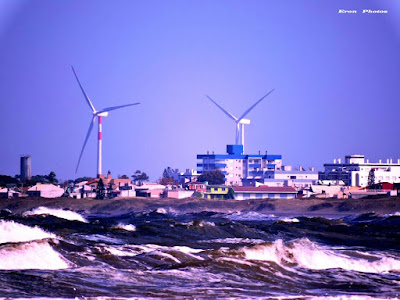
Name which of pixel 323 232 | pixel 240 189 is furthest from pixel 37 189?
pixel 323 232

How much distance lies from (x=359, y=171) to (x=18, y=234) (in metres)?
121

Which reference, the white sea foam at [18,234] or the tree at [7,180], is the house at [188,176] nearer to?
the tree at [7,180]

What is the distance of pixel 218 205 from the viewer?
11912 cm

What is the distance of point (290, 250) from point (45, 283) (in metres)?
10.8

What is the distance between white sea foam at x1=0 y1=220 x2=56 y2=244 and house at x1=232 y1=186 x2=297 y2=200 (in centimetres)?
9779

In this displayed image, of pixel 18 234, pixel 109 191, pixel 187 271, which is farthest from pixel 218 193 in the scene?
pixel 187 271

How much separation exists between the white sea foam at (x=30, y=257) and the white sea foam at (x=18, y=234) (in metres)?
8.47

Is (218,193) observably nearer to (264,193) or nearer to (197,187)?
(197,187)

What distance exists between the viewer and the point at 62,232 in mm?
38000

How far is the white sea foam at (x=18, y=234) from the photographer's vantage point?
33197mm

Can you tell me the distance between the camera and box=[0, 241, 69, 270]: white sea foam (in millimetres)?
22750

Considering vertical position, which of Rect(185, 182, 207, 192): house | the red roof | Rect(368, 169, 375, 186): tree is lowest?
the red roof

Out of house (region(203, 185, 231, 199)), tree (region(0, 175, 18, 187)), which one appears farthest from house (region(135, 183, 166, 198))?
tree (region(0, 175, 18, 187))

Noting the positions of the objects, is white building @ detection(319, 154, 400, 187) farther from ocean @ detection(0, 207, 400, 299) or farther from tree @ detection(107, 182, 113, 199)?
ocean @ detection(0, 207, 400, 299)
